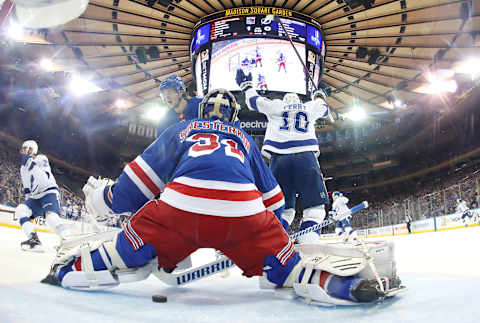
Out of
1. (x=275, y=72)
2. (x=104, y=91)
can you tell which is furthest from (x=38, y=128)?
(x=275, y=72)

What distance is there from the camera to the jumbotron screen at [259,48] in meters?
8.48

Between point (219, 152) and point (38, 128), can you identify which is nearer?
point (219, 152)

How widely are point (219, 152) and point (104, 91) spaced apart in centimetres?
1333

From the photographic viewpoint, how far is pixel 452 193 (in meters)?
10.7

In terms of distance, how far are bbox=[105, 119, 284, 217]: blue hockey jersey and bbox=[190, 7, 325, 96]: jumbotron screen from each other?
6752 millimetres

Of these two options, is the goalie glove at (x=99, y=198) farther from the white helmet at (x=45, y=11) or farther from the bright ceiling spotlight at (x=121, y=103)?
the bright ceiling spotlight at (x=121, y=103)

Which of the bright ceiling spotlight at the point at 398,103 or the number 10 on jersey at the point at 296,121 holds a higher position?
the bright ceiling spotlight at the point at 398,103

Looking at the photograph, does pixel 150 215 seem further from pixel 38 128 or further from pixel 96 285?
pixel 38 128

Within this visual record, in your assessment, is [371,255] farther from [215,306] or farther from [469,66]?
[469,66]

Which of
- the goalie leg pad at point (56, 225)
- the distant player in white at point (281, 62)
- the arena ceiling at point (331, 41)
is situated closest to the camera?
the goalie leg pad at point (56, 225)

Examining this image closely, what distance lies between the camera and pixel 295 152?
327 cm

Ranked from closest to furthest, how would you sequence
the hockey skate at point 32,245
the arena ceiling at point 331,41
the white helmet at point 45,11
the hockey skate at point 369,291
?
the white helmet at point 45,11, the hockey skate at point 369,291, the hockey skate at point 32,245, the arena ceiling at point 331,41

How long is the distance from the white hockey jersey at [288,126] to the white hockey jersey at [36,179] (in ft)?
9.86

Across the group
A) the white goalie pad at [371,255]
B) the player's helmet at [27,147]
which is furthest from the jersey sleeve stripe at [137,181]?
the player's helmet at [27,147]
